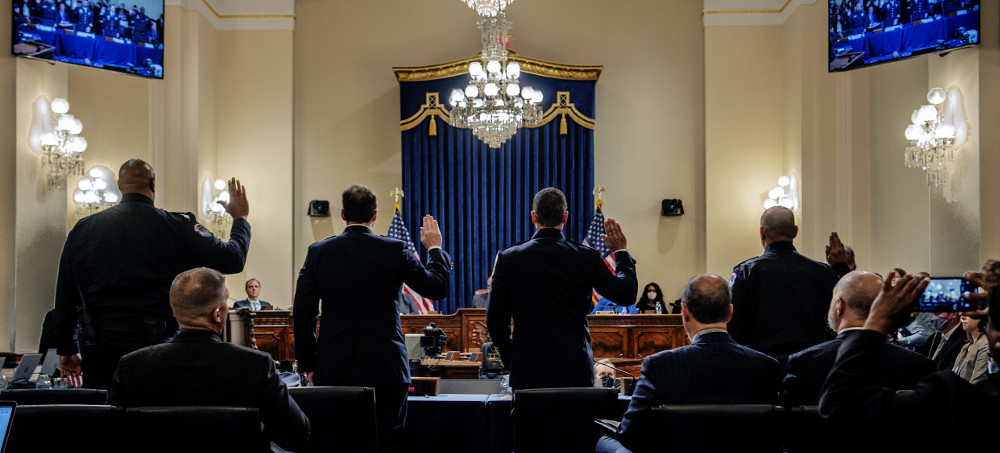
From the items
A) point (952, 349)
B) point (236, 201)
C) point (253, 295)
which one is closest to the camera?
point (236, 201)

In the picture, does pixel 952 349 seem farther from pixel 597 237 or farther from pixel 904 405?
pixel 597 237

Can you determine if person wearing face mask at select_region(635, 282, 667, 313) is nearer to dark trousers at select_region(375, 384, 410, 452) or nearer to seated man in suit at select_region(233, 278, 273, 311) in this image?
seated man in suit at select_region(233, 278, 273, 311)

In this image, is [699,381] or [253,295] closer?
[699,381]

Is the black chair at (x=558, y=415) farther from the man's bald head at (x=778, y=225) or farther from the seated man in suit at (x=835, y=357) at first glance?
the man's bald head at (x=778, y=225)

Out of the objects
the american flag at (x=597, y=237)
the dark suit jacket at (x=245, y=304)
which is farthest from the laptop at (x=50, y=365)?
the american flag at (x=597, y=237)

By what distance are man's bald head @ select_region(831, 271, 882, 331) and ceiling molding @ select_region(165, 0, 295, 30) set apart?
9523 millimetres

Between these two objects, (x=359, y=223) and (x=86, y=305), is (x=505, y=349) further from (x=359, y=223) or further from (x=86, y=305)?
(x=86, y=305)

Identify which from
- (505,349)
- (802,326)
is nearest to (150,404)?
(505,349)

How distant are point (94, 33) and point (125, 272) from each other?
5.69 m

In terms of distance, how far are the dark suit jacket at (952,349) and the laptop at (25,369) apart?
5.56 m

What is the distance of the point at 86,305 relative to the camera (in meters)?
3.40

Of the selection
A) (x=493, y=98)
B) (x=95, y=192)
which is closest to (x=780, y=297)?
(x=493, y=98)

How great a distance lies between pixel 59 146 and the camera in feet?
24.9

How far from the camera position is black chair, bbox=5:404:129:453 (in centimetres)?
242
